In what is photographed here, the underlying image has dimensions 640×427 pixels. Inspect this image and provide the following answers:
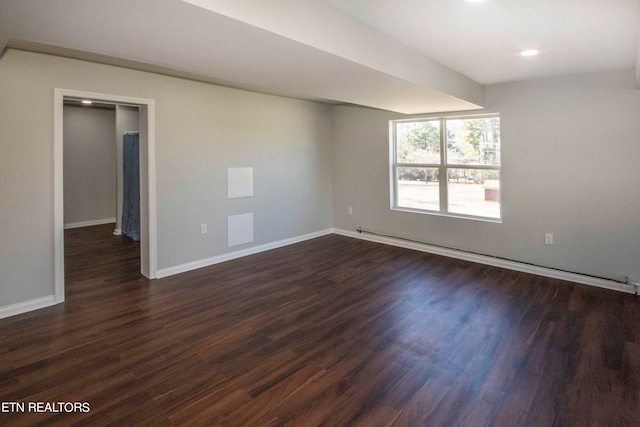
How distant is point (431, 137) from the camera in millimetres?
5281

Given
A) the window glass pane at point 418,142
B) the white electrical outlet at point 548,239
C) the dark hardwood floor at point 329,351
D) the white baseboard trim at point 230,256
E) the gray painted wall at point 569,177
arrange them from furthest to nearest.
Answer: the window glass pane at point 418,142 < the white baseboard trim at point 230,256 < the white electrical outlet at point 548,239 < the gray painted wall at point 569,177 < the dark hardwood floor at point 329,351

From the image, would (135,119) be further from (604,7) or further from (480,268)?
(604,7)

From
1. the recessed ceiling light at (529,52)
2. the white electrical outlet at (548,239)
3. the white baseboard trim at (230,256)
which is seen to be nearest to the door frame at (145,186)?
the white baseboard trim at (230,256)

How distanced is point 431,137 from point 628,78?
2267 mm

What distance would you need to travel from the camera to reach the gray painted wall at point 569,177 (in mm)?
3646

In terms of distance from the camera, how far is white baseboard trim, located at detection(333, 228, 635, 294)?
3.83 m

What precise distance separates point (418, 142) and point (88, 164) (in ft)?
22.0

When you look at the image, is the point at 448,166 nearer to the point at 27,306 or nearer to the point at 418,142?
the point at 418,142

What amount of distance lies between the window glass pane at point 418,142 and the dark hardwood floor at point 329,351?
193cm

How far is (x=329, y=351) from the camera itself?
2.61m

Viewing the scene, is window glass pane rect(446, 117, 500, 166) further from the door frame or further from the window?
the door frame

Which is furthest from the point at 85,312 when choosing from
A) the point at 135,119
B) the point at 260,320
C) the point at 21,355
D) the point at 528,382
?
the point at 135,119

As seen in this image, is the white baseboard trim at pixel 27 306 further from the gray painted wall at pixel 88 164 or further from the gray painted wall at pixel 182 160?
the gray painted wall at pixel 88 164

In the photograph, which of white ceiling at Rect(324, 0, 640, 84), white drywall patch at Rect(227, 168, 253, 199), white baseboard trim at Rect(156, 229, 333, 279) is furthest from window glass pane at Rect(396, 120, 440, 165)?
white drywall patch at Rect(227, 168, 253, 199)
